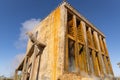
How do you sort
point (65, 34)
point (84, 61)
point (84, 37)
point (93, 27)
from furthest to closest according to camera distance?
point (93, 27), point (84, 37), point (84, 61), point (65, 34)

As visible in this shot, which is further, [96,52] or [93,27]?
[93,27]

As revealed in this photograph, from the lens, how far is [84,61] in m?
8.84

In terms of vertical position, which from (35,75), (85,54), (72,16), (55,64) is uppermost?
(72,16)

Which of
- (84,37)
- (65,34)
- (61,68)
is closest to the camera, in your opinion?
(61,68)

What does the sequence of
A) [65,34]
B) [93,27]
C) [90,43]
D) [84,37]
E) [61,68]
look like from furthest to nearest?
[93,27] < [90,43] < [84,37] < [65,34] < [61,68]

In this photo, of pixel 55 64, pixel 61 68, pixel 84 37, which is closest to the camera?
pixel 61 68

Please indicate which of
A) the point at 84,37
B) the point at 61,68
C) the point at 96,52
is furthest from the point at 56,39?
the point at 96,52

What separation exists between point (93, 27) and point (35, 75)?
26.2 feet

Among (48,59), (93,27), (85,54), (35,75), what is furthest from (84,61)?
(93,27)

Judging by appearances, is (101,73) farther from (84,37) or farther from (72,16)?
(72,16)

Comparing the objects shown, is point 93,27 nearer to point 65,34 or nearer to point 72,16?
point 72,16

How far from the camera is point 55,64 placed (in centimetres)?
715

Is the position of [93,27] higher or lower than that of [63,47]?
higher

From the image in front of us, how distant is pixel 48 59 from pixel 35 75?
75.0 inches
